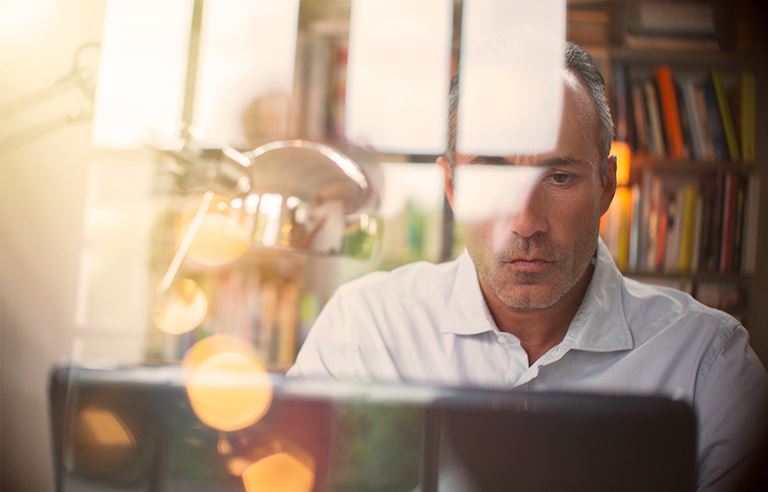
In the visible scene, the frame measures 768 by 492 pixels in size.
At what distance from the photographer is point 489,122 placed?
1.00 m

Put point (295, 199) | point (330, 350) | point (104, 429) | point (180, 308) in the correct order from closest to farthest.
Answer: point (104, 429) → point (295, 199) → point (330, 350) → point (180, 308)

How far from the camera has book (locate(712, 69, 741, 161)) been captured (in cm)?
105

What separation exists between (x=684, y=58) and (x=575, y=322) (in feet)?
1.65

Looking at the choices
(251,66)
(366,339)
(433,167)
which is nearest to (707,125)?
(433,167)

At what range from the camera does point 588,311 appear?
98 cm

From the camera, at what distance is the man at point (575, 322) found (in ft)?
3.08

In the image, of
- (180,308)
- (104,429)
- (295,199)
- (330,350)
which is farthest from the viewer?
(180,308)

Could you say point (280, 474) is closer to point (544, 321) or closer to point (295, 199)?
point (295, 199)

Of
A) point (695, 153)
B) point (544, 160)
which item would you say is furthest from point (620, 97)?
point (544, 160)

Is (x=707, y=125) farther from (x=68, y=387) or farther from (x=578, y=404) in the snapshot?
(x=68, y=387)

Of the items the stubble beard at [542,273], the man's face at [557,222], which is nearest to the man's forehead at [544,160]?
the man's face at [557,222]

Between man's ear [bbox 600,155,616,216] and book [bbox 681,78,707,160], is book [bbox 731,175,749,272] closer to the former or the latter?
book [bbox 681,78,707,160]

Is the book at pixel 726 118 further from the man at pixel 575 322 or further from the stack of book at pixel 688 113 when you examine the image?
the man at pixel 575 322

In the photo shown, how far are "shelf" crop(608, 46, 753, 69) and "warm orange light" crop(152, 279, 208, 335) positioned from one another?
1.00 m
